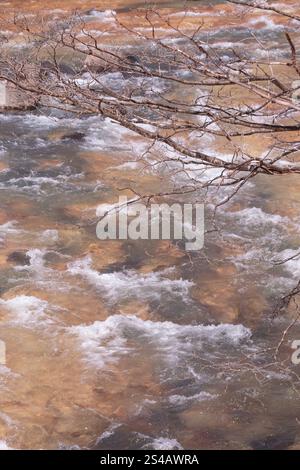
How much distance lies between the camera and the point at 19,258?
6.63 m

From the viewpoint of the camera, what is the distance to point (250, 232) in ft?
23.3

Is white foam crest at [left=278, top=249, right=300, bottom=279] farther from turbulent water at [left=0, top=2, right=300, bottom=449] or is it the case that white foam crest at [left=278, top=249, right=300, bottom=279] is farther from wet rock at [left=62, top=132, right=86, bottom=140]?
wet rock at [left=62, top=132, right=86, bottom=140]

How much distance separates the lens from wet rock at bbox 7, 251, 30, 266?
6.57m

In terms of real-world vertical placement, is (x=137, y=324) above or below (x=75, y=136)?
below

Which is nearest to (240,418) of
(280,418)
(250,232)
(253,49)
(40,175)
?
(280,418)

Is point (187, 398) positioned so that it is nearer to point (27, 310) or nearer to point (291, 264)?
point (27, 310)

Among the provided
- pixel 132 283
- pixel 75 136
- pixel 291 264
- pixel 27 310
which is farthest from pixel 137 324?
pixel 75 136

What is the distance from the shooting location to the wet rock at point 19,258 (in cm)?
657

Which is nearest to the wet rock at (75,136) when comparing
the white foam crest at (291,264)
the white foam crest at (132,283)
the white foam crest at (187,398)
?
the white foam crest at (132,283)

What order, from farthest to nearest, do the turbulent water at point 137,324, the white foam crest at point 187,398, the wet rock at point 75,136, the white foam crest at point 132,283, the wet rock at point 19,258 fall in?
the wet rock at point 75,136, the wet rock at point 19,258, the white foam crest at point 132,283, the white foam crest at point 187,398, the turbulent water at point 137,324

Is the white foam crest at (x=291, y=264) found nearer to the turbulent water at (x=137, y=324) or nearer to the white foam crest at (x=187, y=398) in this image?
the turbulent water at (x=137, y=324)

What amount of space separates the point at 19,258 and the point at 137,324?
1.45 metres

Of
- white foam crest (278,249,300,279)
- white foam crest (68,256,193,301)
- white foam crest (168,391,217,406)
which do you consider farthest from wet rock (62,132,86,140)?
white foam crest (168,391,217,406)
